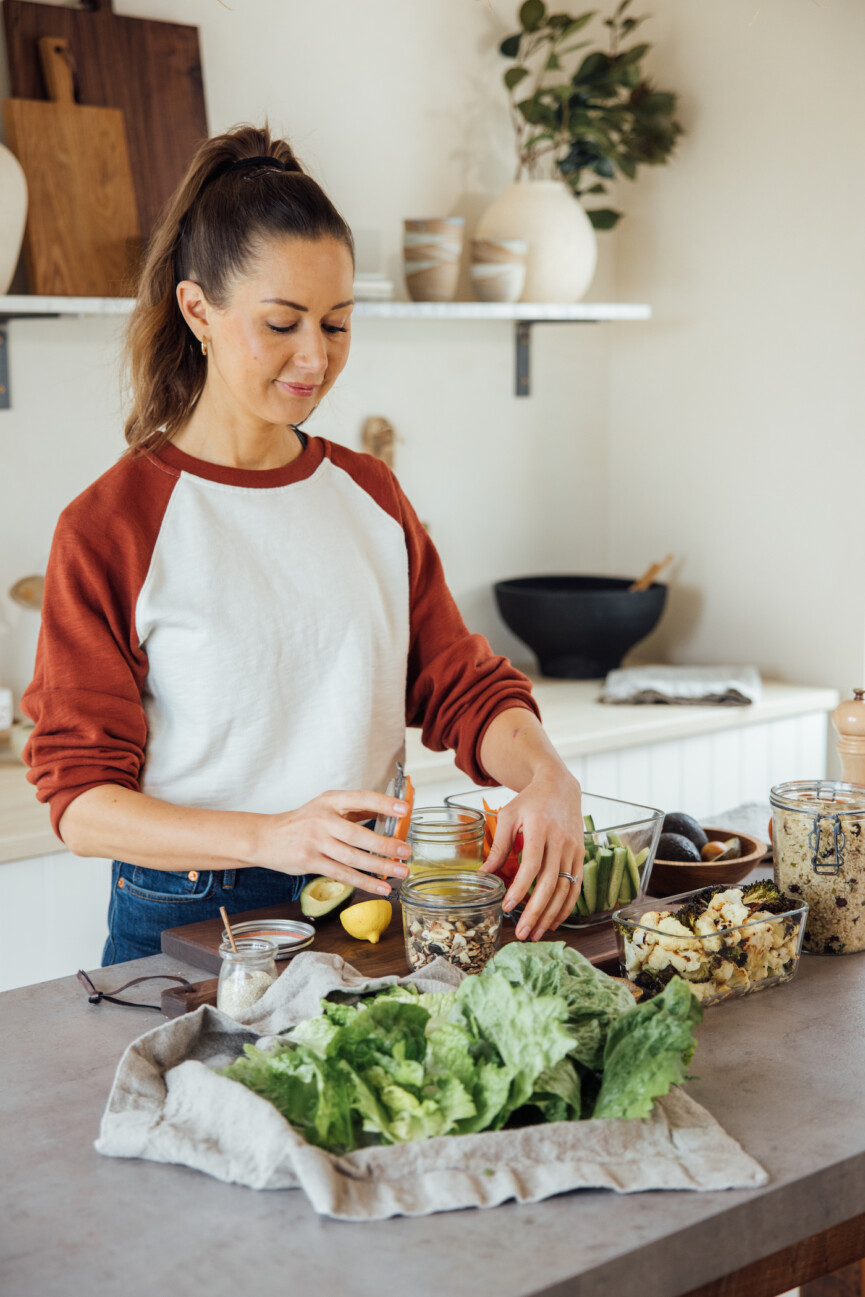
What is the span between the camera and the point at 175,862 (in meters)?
1.38

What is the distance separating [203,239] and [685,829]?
90cm

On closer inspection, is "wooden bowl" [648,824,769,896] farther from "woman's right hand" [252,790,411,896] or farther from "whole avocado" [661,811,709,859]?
"woman's right hand" [252,790,411,896]

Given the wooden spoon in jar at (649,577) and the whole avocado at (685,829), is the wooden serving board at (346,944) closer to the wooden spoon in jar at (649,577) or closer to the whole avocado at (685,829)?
the whole avocado at (685,829)

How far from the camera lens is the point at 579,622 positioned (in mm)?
3127

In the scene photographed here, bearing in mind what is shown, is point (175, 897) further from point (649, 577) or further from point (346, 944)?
point (649, 577)

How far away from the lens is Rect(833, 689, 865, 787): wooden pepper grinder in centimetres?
160

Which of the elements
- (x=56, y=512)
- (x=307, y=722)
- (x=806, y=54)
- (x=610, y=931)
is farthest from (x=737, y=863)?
(x=806, y=54)

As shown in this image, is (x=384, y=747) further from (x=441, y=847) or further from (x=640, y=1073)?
(x=640, y=1073)

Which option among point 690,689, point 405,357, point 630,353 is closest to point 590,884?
point 690,689

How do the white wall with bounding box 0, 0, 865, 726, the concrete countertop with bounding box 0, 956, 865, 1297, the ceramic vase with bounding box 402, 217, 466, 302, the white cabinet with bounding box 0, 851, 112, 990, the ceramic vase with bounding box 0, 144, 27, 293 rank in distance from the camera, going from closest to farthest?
the concrete countertop with bounding box 0, 956, 865, 1297 → the white cabinet with bounding box 0, 851, 112, 990 → the ceramic vase with bounding box 0, 144, 27, 293 → the white wall with bounding box 0, 0, 865, 726 → the ceramic vase with bounding box 402, 217, 466, 302

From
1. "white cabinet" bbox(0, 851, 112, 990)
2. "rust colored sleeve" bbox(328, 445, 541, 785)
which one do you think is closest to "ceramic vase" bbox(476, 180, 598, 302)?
"rust colored sleeve" bbox(328, 445, 541, 785)

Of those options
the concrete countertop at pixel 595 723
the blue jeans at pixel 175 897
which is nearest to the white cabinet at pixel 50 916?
the concrete countertop at pixel 595 723

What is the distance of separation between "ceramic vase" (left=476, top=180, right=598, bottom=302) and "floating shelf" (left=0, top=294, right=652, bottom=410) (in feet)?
0.18

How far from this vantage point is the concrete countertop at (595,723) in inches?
93.4
